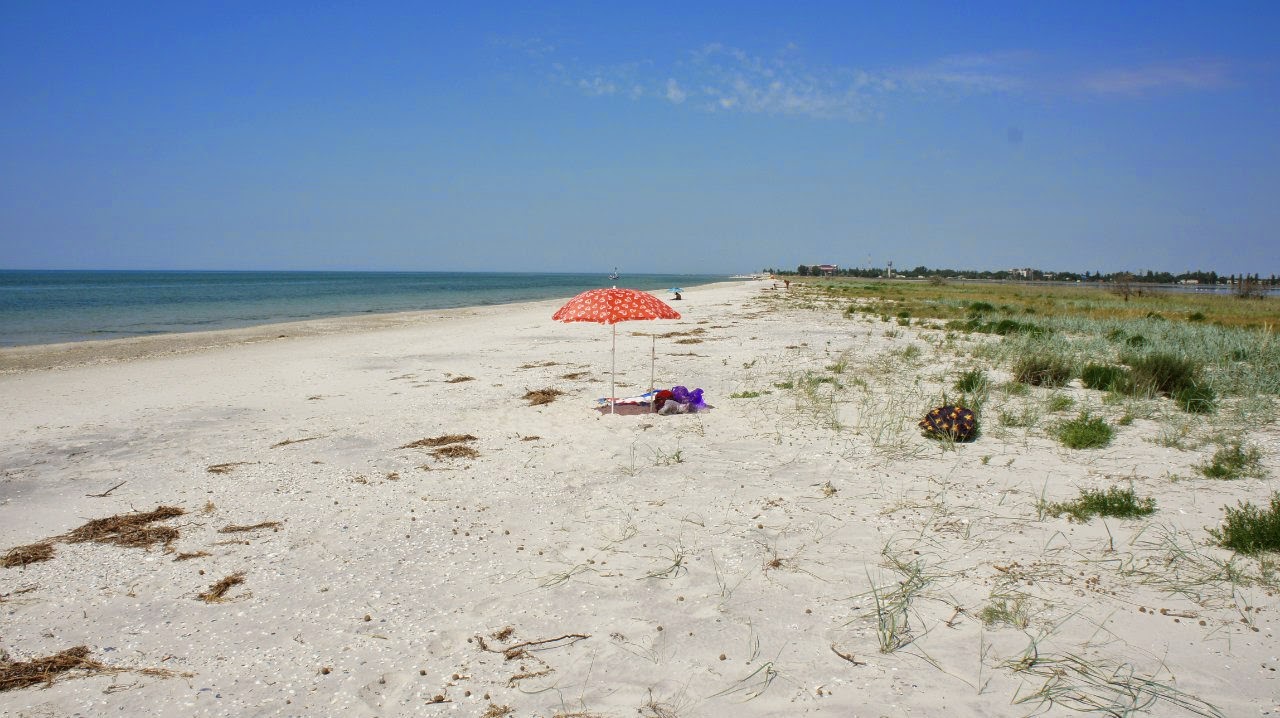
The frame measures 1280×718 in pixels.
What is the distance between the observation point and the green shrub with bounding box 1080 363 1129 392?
10.4 m

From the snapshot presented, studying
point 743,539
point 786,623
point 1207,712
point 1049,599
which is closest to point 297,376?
point 743,539

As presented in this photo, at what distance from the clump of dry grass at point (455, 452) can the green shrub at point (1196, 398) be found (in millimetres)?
9094

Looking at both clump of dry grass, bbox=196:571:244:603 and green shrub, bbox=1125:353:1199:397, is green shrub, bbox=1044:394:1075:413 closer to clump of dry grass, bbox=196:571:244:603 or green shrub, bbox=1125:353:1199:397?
green shrub, bbox=1125:353:1199:397

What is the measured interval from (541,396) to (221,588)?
6332mm

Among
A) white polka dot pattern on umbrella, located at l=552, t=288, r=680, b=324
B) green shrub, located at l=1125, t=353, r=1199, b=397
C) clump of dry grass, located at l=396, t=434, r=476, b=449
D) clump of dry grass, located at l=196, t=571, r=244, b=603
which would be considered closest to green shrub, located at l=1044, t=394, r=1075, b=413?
green shrub, located at l=1125, t=353, r=1199, b=397

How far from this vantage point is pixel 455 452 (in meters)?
7.84

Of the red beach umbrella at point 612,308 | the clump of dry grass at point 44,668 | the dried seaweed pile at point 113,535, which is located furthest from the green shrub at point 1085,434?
the dried seaweed pile at point 113,535

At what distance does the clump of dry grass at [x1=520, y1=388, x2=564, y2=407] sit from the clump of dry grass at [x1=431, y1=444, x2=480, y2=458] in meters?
2.36

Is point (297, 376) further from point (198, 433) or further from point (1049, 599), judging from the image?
point (1049, 599)

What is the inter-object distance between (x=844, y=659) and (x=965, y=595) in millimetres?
1172

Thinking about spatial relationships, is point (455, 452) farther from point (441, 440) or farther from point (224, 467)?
point (224, 467)

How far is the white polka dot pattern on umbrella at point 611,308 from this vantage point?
890 centimetres

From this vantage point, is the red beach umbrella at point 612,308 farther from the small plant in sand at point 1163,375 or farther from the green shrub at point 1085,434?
the small plant in sand at point 1163,375

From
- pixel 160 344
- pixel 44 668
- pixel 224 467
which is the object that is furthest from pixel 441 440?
pixel 160 344
